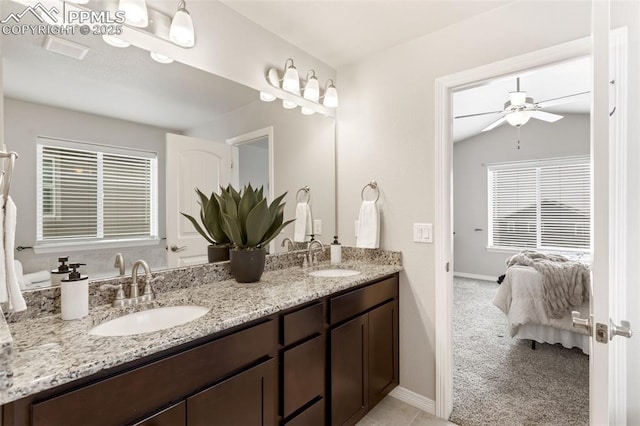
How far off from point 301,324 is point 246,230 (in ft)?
1.87

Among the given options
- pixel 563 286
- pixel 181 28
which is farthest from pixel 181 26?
pixel 563 286

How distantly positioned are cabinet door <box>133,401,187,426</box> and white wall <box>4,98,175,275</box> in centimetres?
71

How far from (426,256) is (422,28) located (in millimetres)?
1479

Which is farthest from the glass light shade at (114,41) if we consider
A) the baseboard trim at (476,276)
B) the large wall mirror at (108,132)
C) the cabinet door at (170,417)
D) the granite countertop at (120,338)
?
the baseboard trim at (476,276)

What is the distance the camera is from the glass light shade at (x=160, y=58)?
1510 millimetres

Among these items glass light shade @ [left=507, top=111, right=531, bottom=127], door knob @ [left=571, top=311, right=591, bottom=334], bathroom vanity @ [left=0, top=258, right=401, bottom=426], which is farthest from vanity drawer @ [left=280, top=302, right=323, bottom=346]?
glass light shade @ [left=507, top=111, right=531, bottom=127]

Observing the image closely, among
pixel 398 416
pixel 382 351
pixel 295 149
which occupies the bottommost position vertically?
pixel 398 416

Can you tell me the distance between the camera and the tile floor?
75.4 inches

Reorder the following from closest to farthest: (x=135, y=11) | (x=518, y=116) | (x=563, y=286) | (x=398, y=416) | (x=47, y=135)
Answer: (x=47, y=135)
(x=135, y=11)
(x=398, y=416)
(x=563, y=286)
(x=518, y=116)

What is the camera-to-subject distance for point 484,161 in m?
5.93

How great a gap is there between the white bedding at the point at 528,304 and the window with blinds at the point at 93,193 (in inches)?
118

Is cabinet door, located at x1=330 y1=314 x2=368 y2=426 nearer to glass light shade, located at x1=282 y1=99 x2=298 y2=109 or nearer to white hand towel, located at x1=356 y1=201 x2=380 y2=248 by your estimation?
white hand towel, located at x1=356 y1=201 x2=380 y2=248

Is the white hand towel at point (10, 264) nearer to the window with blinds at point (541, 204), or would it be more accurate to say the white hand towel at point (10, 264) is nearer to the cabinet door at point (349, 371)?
the cabinet door at point (349, 371)

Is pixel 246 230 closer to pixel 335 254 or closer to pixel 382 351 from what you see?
pixel 335 254
